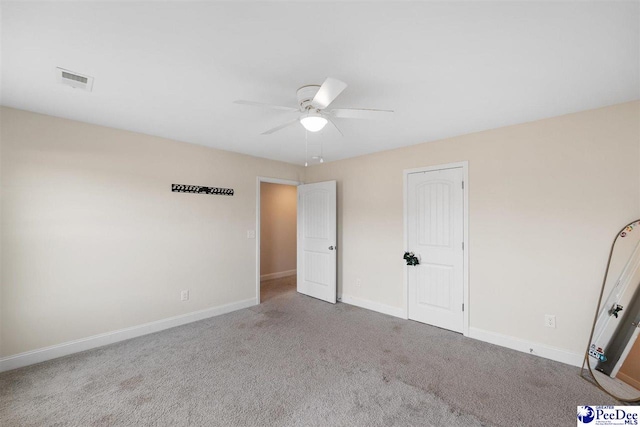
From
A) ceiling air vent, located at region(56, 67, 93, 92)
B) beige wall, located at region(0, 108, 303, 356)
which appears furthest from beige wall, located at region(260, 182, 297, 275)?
ceiling air vent, located at region(56, 67, 93, 92)

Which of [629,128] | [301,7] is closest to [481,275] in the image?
[629,128]

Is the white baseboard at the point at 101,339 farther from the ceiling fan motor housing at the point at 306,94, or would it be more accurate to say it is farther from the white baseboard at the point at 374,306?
the ceiling fan motor housing at the point at 306,94

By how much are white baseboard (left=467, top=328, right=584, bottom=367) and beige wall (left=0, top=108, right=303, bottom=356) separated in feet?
10.8

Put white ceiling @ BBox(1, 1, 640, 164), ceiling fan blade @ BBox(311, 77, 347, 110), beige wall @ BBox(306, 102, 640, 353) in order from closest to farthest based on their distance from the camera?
white ceiling @ BBox(1, 1, 640, 164) < ceiling fan blade @ BBox(311, 77, 347, 110) < beige wall @ BBox(306, 102, 640, 353)

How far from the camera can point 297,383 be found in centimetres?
225

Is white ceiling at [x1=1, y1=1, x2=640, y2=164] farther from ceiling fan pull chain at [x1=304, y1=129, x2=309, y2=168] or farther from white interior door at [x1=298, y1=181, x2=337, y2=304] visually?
white interior door at [x1=298, y1=181, x2=337, y2=304]

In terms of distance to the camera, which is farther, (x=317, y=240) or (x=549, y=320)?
(x=317, y=240)

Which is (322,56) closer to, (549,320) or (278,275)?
(549,320)

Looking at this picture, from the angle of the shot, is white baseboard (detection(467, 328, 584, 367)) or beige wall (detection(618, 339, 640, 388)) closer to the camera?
beige wall (detection(618, 339, 640, 388))

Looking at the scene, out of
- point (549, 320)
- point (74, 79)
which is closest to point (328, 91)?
point (74, 79)

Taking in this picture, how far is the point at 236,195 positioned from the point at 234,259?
0.97 metres

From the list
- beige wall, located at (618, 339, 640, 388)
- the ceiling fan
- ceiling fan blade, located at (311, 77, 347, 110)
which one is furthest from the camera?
beige wall, located at (618, 339, 640, 388)

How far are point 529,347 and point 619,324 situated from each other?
749mm

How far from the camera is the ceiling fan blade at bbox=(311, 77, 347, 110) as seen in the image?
1531 mm
